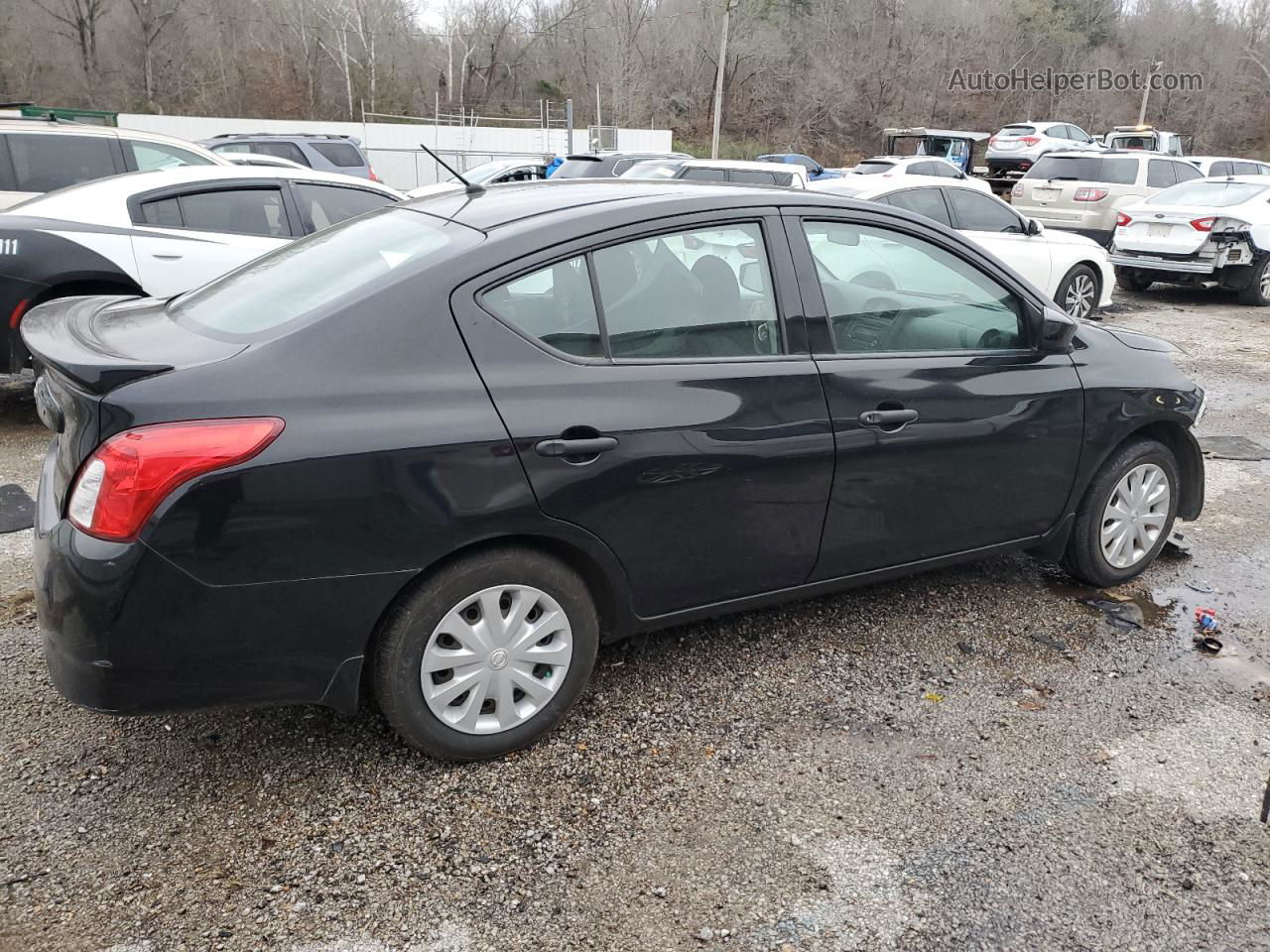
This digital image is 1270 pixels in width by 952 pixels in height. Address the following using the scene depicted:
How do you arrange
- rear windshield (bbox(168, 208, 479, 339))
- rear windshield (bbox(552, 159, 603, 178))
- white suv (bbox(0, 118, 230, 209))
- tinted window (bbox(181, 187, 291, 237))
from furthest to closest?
rear windshield (bbox(552, 159, 603, 178))
white suv (bbox(0, 118, 230, 209))
tinted window (bbox(181, 187, 291, 237))
rear windshield (bbox(168, 208, 479, 339))

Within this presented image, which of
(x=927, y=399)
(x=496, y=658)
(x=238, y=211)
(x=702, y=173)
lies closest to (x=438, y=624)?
(x=496, y=658)

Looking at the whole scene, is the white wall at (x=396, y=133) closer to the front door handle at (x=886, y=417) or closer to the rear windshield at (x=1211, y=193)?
the rear windshield at (x=1211, y=193)

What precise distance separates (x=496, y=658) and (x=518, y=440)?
0.65m

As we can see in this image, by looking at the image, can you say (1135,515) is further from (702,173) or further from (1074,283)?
(702,173)

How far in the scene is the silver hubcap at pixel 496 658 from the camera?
283 cm

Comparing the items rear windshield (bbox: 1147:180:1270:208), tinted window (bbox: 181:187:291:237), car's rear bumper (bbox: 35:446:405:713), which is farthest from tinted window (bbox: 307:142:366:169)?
car's rear bumper (bbox: 35:446:405:713)

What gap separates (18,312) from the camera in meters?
5.85

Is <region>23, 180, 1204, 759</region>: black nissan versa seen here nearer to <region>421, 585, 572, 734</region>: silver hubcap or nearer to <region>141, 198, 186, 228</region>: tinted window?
<region>421, 585, 572, 734</region>: silver hubcap

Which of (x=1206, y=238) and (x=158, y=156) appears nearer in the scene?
(x=158, y=156)

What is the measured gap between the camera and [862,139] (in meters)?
56.4

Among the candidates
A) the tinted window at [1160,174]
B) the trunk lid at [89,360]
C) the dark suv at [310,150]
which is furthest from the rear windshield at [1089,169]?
the trunk lid at [89,360]

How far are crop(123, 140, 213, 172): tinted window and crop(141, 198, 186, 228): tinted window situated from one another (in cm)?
196

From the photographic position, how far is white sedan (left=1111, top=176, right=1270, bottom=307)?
1262cm

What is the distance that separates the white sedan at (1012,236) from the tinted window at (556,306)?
731 cm
